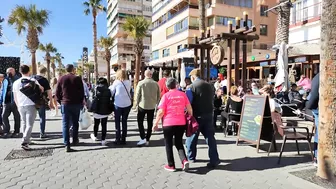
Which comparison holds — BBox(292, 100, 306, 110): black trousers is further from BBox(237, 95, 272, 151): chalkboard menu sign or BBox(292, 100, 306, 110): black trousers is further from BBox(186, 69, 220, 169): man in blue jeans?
BBox(186, 69, 220, 169): man in blue jeans

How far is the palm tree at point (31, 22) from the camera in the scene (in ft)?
79.4

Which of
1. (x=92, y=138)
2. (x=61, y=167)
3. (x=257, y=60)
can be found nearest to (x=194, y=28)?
(x=257, y=60)

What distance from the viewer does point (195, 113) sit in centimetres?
501

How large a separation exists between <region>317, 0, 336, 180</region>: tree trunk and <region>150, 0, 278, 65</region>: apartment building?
83.7 feet

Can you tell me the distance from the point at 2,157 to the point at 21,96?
141cm

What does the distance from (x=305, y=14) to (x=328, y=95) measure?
2081 centimetres

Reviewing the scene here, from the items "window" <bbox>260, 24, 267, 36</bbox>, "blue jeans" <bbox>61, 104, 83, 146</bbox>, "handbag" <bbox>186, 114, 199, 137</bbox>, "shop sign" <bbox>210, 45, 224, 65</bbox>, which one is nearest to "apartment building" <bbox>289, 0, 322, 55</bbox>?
"shop sign" <bbox>210, 45, 224, 65</bbox>

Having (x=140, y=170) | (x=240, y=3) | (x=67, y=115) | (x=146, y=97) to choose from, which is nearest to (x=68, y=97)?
(x=67, y=115)

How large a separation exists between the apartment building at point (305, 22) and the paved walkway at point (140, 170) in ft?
56.3

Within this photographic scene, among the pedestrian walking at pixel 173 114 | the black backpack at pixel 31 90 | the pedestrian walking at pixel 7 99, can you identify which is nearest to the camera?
the pedestrian walking at pixel 173 114

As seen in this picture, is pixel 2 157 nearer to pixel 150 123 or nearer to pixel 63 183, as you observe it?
pixel 63 183

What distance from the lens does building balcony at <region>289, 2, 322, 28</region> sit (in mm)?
20406

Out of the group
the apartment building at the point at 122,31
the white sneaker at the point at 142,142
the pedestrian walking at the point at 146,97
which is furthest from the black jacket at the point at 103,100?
the apartment building at the point at 122,31

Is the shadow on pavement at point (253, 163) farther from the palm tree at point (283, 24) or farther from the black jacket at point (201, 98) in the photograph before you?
the palm tree at point (283, 24)
